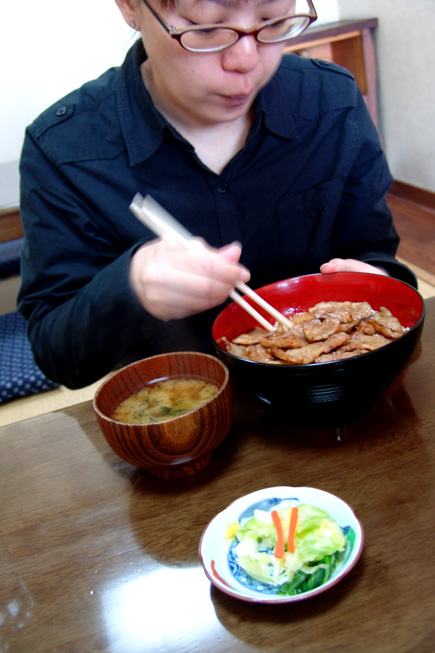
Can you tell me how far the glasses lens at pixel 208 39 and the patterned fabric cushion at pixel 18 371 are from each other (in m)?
1.89

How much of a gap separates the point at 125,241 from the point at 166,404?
519 millimetres

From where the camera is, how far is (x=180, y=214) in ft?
4.40

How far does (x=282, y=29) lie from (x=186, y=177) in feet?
1.25

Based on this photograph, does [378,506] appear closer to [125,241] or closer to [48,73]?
[125,241]

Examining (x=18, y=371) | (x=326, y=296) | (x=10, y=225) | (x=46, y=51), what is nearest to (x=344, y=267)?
(x=326, y=296)

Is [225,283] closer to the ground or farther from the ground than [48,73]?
farther from the ground

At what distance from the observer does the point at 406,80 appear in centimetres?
400

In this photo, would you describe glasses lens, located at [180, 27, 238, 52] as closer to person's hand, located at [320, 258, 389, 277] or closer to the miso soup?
person's hand, located at [320, 258, 389, 277]

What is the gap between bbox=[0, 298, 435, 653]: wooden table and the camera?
2.12 ft

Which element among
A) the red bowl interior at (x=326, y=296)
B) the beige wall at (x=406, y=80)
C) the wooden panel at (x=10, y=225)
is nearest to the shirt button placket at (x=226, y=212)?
the red bowl interior at (x=326, y=296)

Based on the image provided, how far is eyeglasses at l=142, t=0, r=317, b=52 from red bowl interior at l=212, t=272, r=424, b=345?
41 centimetres

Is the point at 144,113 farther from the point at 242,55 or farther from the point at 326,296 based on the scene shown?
the point at 326,296

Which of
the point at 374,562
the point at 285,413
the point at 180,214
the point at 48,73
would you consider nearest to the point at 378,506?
the point at 374,562

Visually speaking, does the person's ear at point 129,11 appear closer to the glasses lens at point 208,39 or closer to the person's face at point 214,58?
the person's face at point 214,58
